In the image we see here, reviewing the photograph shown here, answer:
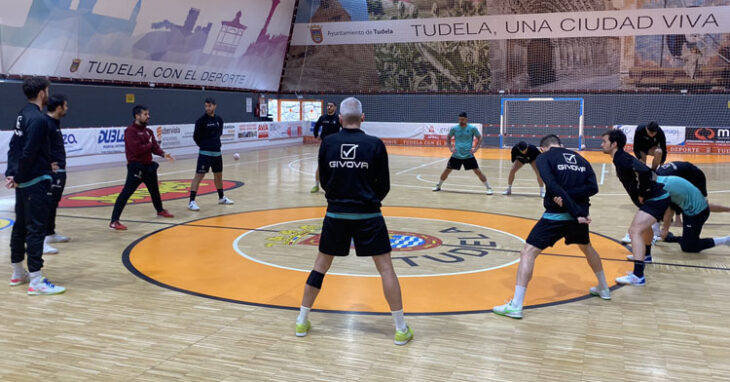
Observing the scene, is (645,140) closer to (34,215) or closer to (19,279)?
(34,215)

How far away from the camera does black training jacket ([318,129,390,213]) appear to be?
4996 millimetres

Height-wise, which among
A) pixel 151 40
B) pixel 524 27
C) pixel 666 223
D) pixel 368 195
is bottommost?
pixel 666 223

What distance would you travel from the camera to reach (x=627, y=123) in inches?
1128

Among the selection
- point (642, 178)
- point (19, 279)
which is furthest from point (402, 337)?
point (19, 279)

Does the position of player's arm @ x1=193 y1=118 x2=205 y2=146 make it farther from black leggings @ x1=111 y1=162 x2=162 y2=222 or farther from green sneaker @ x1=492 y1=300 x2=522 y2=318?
green sneaker @ x1=492 y1=300 x2=522 y2=318

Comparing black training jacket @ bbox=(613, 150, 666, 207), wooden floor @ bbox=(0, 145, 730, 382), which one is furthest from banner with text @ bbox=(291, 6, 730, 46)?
black training jacket @ bbox=(613, 150, 666, 207)

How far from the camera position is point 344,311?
6031 millimetres

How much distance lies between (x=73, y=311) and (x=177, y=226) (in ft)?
14.2

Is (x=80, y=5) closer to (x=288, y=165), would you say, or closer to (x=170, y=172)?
(x=170, y=172)

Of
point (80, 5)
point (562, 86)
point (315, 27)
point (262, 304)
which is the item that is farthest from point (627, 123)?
point (262, 304)

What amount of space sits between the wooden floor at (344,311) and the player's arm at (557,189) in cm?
102

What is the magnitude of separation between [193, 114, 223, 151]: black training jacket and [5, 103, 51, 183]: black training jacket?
5.22 metres

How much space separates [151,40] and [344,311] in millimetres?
20728

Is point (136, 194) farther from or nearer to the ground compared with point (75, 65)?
nearer to the ground
